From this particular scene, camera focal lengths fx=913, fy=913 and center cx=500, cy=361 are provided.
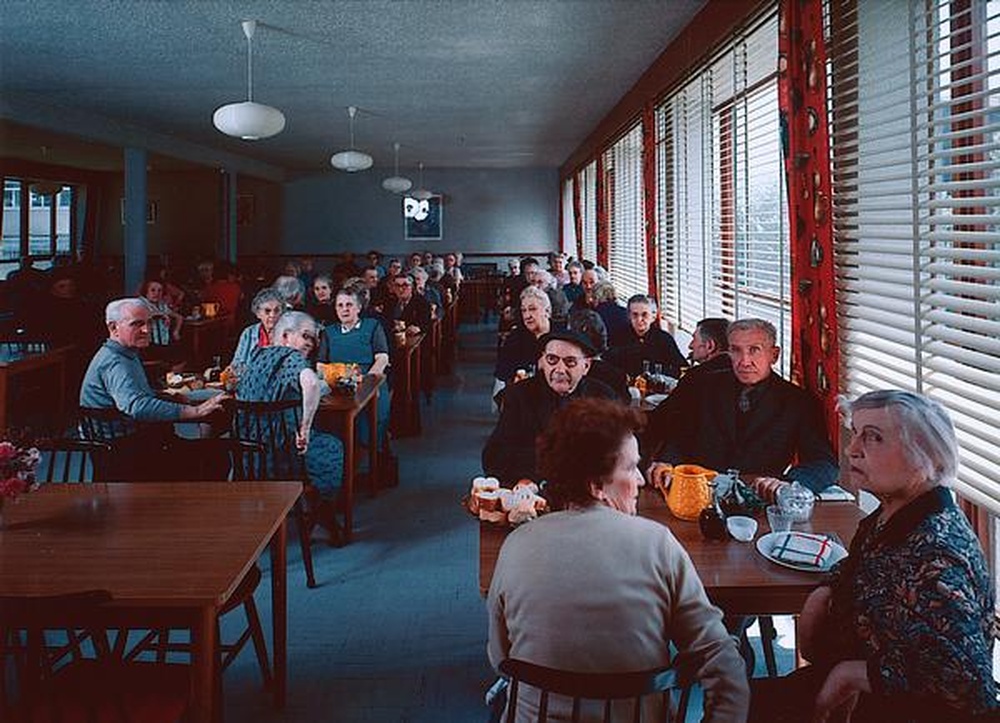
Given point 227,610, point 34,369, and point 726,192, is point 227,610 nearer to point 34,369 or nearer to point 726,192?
point 726,192

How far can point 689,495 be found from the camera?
2539 millimetres

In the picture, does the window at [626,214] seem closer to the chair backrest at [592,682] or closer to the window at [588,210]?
the window at [588,210]

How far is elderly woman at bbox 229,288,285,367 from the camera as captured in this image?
5320 millimetres

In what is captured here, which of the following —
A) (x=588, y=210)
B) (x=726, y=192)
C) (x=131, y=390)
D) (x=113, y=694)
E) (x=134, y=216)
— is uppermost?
(x=588, y=210)

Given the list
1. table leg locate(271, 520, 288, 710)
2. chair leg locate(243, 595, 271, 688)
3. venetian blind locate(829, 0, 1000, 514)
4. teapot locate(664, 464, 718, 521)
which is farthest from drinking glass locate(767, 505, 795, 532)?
chair leg locate(243, 595, 271, 688)

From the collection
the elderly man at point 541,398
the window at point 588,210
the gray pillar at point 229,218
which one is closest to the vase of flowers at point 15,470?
the elderly man at point 541,398

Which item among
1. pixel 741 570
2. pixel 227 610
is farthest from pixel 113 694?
pixel 741 570

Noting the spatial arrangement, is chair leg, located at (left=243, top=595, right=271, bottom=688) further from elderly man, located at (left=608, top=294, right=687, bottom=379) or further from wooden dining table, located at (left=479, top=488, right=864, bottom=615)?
elderly man, located at (left=608, top=294, right=687, bottom=379)

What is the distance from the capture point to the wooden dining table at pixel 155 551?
2.13m

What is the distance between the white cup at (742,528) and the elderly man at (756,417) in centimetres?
98

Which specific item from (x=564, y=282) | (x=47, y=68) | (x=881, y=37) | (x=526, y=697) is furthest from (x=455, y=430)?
(x=526, y=697)

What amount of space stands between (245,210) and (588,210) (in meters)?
8.37

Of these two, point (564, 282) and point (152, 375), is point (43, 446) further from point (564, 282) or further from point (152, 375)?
point (564, 282)

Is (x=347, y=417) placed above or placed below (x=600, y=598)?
above
